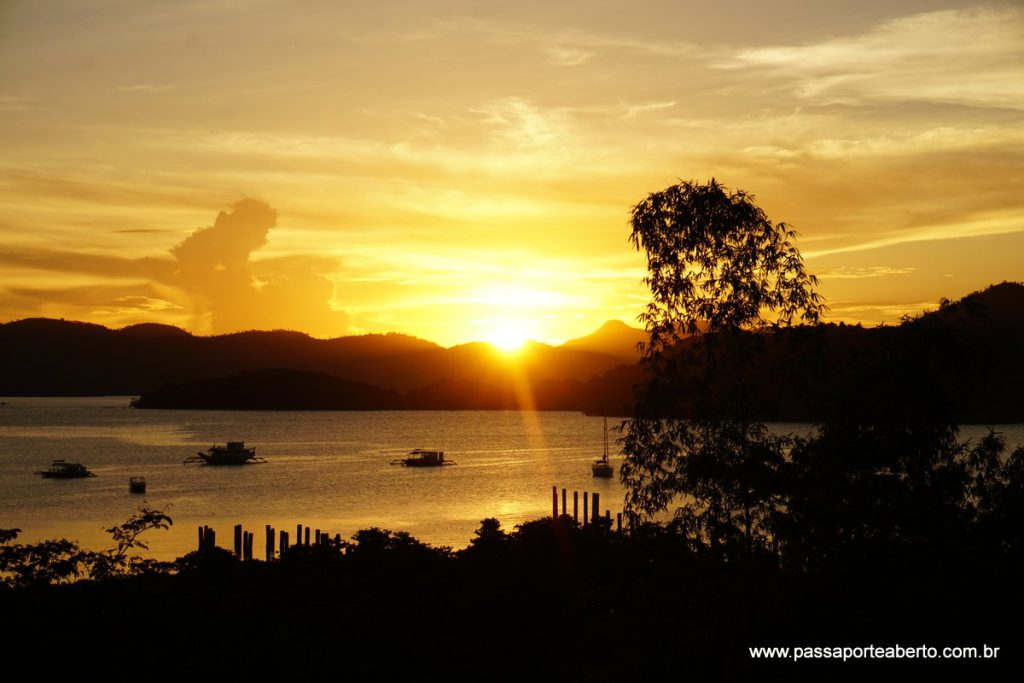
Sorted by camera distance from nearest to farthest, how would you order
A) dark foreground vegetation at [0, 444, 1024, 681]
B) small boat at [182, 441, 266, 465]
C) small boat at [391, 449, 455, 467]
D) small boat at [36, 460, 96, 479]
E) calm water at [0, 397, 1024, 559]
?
dark foreground vegetation at [0, 444, 1024, 681] → calm water at [0, 397, 1024, 559] → small boat at [36, 460, 96, 479] → small boat at [391, 449, 455, 467] → small boat at [182, 441, 266, 465]

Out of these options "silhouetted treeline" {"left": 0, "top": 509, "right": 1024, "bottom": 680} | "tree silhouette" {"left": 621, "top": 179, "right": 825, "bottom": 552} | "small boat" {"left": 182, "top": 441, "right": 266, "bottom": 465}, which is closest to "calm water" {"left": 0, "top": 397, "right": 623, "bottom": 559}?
"small boat" {"left": 182, "top": 441, "right": 266, "bottom": 465}

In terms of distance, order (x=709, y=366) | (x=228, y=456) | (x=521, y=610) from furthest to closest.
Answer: (x=228, y=456) < (x=521, y=610) < (x=709, y=366)

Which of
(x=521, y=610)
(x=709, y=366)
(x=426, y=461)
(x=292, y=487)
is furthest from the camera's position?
(x=426, y=461)

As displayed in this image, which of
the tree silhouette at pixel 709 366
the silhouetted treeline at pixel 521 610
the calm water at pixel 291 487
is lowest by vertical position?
the calm water at pixel 291 487

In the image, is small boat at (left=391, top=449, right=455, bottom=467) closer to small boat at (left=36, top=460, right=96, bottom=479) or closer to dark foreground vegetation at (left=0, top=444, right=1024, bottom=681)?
small boat at (left=36, top=460, right=96, bottom=479)

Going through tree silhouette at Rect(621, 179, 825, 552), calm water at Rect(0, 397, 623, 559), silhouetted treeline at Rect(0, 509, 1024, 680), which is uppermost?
tree silhouette at Rect(621, 179, 825, 552)

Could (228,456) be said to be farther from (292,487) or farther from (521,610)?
(521,610)

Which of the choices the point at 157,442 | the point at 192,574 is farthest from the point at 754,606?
the point at 157,442

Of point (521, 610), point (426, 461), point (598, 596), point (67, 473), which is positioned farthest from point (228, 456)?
point (598, 596)

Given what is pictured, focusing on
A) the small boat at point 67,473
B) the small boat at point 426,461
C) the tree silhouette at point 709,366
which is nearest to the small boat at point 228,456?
the small boat at point 67,473

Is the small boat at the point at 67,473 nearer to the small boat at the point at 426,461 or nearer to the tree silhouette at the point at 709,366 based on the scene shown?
the small boat at the point at 426,461

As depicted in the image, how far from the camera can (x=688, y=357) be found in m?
18.7

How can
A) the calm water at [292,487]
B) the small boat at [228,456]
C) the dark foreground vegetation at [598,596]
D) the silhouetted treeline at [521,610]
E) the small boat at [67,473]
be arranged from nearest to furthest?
the silhouetted treeline at [521,610] < the dark foreground vegetation at [598,596] < the calm water at [292,487] < the small boat at [67,473] < the small boat at [228,456]

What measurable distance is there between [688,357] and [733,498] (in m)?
3.04
